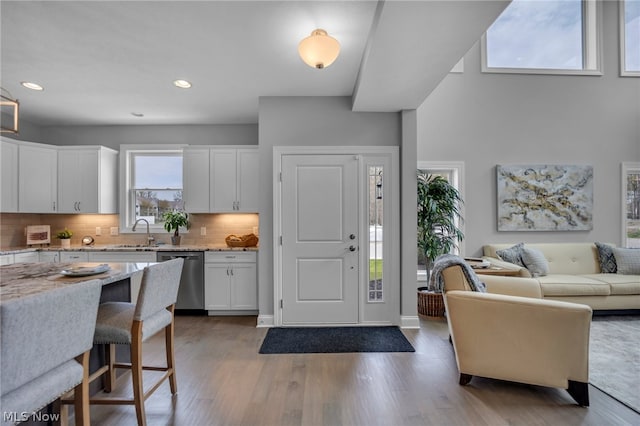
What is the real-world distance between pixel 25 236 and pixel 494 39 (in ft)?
24.7

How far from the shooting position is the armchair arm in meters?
2.09

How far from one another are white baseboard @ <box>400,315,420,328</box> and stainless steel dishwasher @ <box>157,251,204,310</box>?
250 centimetres

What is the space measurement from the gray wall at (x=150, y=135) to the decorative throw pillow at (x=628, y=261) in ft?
17.2

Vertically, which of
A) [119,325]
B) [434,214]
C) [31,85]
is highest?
[31,85]

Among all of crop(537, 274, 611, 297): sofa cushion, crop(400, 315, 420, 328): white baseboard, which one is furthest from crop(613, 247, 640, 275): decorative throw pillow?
crop(400, 315, 420, 328): white baseboard

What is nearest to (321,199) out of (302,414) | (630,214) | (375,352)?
(375,352)

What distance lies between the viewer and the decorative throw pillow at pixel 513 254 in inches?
165

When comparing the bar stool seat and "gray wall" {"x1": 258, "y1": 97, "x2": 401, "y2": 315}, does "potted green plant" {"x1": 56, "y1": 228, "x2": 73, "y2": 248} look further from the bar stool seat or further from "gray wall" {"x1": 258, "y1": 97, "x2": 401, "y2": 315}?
the bar stool seat

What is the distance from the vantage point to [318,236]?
3.58 meters

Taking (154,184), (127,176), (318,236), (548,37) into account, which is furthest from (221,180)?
(548,37)

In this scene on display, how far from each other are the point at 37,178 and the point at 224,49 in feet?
11.5

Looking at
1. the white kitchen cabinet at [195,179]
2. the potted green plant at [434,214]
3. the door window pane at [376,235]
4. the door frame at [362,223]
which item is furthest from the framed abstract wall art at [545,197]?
the white kitchen cabinet at [195,179]

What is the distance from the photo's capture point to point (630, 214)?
4758 mm

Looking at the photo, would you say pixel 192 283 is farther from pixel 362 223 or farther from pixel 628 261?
pixel 628 261
